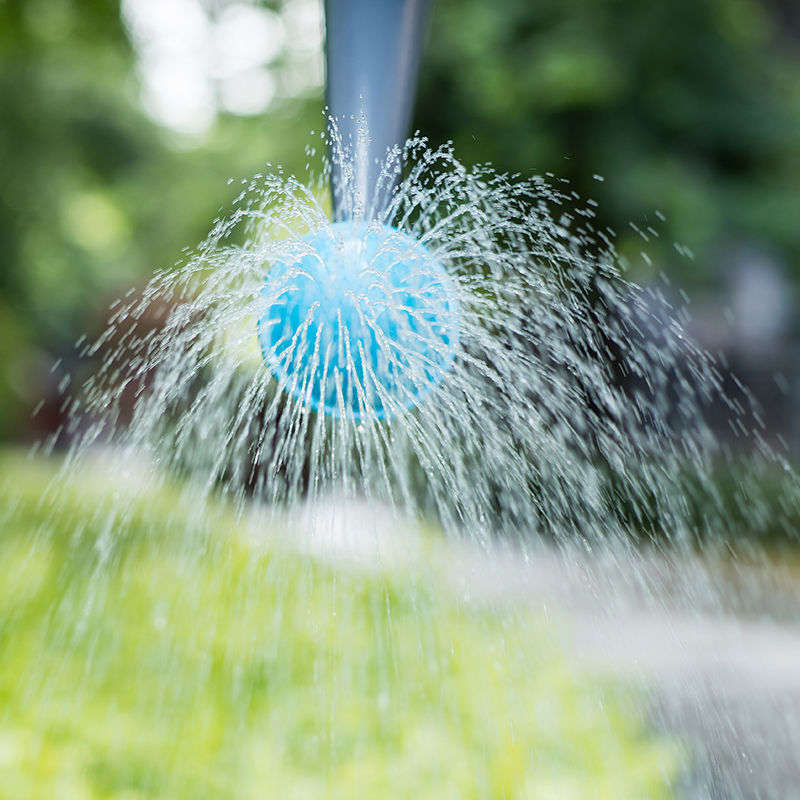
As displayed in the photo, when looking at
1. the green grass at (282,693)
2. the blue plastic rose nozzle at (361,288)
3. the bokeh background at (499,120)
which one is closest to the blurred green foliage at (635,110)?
the bokeh background at (499,120)

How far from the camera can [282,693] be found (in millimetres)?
3512

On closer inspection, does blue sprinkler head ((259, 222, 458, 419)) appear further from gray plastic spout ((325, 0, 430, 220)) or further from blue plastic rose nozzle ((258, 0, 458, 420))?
gray plastic spout ((325, 0, 430, 220))

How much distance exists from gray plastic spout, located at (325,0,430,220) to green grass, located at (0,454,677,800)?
5.31 feet

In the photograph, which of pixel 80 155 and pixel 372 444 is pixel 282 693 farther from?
pixel 80 155

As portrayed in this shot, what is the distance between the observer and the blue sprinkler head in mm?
2594

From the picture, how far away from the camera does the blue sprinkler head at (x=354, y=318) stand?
259 cm

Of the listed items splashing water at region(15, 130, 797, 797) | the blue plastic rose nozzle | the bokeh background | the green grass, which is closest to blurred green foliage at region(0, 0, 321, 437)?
the bokeh background

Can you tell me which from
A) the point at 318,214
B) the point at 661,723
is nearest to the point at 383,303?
the point at 318,214

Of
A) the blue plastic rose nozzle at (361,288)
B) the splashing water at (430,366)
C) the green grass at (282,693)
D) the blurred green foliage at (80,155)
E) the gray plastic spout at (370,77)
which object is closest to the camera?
the gray plastic spout at (370,77)

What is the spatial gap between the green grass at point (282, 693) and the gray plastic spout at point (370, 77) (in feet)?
5.31

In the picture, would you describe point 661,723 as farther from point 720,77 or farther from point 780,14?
point 780,14

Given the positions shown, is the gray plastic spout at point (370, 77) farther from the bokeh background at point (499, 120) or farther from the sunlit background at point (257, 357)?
the bokeh background at point (499, 120)

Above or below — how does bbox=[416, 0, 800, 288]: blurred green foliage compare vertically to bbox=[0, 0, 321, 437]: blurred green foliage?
below

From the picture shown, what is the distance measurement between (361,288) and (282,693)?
159 cm
